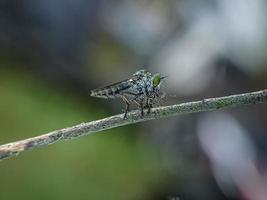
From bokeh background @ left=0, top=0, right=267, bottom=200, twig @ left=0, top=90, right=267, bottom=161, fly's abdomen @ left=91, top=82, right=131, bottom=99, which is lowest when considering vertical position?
twig @ left=0, top=90, right=267, bottom=161

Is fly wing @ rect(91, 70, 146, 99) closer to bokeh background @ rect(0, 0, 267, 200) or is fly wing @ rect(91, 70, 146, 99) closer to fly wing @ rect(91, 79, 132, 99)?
fly wing @ rect(91, 79, 132, 99)

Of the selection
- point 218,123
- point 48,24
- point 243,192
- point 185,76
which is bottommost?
point 243,192

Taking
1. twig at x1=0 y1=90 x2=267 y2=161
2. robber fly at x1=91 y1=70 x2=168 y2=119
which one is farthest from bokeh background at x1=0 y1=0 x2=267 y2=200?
twig at x1=0 y1=90 x2=267 y2=161

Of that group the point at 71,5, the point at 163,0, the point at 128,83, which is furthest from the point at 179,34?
the point at 128,83

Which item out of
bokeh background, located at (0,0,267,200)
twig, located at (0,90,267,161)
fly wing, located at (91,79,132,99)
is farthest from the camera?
bokeh background, located at (0,0,267,200)

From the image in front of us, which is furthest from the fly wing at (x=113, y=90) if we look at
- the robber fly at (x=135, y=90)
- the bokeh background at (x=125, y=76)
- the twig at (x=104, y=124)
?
the bokeh background at (x=125, y=76)

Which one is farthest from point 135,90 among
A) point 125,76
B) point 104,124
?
point 125,76

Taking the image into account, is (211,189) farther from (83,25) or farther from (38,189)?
(83,25)

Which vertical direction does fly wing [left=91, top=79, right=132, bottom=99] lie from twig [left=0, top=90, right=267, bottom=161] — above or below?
above
